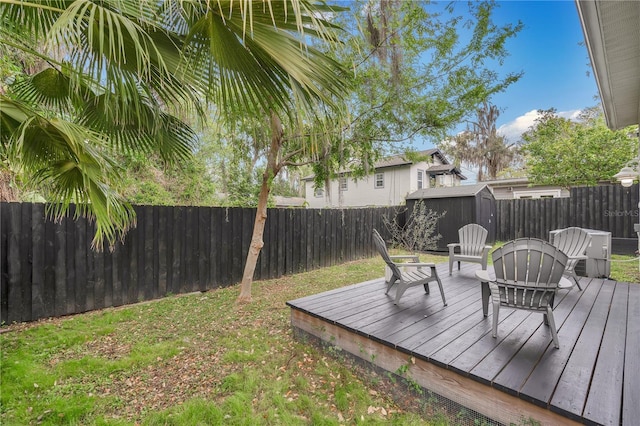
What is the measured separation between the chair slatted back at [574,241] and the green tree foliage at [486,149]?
16776 mm

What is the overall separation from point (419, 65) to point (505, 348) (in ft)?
13.7

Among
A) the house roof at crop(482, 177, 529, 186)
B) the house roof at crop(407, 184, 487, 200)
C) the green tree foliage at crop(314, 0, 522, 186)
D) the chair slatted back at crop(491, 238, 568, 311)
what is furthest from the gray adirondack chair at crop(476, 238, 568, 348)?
the house roof at crop(482, 177, 529, 186)

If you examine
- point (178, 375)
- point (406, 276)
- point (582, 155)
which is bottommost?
point (178, 375)

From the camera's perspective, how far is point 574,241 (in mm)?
4395

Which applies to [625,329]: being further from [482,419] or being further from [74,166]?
[74,166]

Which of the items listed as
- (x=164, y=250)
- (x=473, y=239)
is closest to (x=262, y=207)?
(x=164, y=250)

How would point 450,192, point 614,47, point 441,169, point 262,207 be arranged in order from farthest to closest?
1. point 441,169
2. point 450,192
3. point 262,207
4. point 614,47

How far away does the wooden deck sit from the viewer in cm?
163

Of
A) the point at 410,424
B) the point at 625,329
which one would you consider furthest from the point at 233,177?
the point at 625,329

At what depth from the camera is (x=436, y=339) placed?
235cm

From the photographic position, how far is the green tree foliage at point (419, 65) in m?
4.05

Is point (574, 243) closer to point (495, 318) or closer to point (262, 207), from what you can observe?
point (495, 318)

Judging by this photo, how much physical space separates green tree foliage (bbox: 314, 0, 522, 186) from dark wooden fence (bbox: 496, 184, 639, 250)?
7056mm

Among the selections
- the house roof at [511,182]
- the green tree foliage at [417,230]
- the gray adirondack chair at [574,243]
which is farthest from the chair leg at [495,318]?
the house roof at [511,182]
